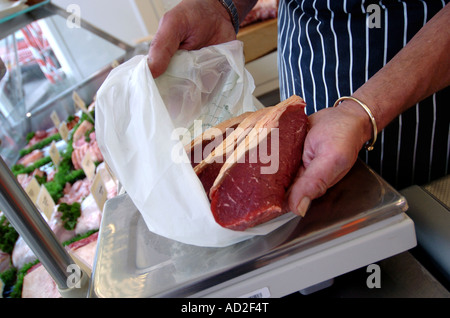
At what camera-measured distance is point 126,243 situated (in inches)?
34.4

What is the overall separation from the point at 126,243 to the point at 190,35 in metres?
0.70

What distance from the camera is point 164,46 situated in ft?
3.49

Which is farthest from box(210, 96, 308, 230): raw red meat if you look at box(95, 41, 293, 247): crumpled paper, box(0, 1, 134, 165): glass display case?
box(0, 1, 134, 165): glass display case

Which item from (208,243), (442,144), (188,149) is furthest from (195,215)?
(442,144)

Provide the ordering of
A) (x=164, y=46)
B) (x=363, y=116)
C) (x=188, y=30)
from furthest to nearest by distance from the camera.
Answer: (x=188, y=30) < (x=164, y=46) < (x=363, y=116)

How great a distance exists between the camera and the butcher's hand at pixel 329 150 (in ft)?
2.46

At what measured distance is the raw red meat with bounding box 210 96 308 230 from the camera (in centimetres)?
74

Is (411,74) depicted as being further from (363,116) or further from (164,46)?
(164,46)

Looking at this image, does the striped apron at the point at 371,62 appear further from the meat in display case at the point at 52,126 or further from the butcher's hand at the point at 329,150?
the meat in display case at the point at 52,126

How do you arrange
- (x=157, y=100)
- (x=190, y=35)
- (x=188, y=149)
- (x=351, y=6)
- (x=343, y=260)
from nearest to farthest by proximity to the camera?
(x=343, y=260)
(x=157, y=100)
(x=188, y=149)
(x=351, y=6)
(x=190, y=35)

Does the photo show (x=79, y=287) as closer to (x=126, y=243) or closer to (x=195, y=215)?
(x=126, y=243)

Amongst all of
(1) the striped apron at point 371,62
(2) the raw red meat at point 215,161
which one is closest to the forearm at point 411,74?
(1) the striped apron at point 371,62

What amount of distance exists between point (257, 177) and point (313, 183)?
0.39 ft

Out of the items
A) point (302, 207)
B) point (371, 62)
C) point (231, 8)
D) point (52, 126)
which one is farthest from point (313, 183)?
point (52, 126)
